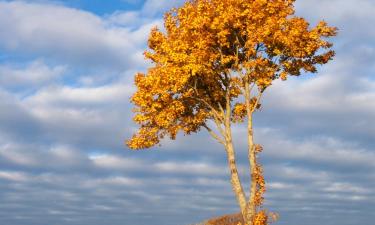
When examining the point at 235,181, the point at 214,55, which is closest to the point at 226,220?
the point at 235,181

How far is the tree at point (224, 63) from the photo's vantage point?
3800cm

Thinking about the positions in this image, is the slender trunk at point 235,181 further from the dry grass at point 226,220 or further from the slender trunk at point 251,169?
the dry grass at point 226,220

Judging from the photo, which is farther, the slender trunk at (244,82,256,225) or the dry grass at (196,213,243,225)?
the dry grass at (196,213,243,225)

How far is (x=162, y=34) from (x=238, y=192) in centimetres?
1258

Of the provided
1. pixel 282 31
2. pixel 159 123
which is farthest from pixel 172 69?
pixel 282 31

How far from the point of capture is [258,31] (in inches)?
1490

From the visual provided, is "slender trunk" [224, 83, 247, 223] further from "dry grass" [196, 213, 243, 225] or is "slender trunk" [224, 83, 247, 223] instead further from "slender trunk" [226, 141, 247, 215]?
"dry grass" [196, 213, 243, 225]

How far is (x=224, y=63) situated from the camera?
131 feet

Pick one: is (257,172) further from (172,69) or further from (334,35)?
(334,35)

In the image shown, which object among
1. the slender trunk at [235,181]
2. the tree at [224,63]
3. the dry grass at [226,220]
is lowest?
the dry grass at [226,220]

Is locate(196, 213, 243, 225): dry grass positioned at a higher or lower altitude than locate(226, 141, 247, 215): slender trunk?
lower

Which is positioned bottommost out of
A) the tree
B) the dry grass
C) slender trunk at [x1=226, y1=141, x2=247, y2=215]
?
the dry grass

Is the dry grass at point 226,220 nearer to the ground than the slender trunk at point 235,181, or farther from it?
nearer to the ground

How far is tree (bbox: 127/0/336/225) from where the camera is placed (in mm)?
38000
